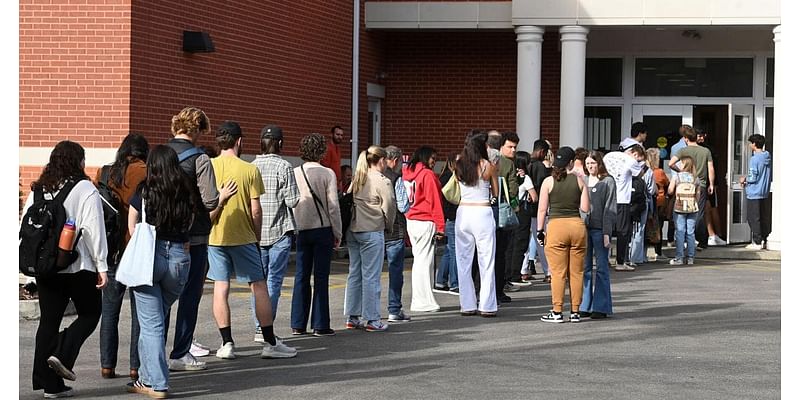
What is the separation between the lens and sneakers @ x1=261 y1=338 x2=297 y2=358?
434 inches

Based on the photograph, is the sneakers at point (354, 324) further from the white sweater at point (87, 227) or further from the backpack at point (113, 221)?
the white sweater at point (87, 227)

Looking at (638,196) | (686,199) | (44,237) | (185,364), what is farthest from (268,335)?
(686,199)

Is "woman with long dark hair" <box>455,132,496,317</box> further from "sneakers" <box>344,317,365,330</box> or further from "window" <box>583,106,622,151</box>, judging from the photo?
"window" <box>583,106,622,151</box>

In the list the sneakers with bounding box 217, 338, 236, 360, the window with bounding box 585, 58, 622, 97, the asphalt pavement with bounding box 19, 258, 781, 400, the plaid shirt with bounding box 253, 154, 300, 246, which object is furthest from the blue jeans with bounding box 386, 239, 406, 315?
the window with bounding box 585, 58, 622, 97

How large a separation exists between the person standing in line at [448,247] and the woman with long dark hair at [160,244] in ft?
19.3

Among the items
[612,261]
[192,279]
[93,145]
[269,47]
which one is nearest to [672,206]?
[612,261]

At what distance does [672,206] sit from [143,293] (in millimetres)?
14455

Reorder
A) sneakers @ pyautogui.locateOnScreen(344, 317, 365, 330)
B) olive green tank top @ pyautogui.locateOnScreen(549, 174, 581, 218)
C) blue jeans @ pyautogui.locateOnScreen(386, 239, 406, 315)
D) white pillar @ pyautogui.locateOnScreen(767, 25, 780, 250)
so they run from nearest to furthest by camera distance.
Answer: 1. sneakers @ pyautogui.locateOnScreen(344, 317, 365, 330)
2. olive green tank top @ pyautogui.locateOnScreen(549, 174, 581, 218)
3. blue jeans @ pyautogui.locateOnScreen(386, 239, 406, 315)
4. white pillar @ pyautogui.locateOnScreen(767, 25, 780, 250)

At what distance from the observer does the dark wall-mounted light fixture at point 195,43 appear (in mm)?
17656

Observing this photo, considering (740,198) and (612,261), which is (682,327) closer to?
(612,261)

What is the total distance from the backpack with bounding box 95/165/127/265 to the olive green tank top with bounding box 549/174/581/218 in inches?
194

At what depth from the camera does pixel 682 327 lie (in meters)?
13.4

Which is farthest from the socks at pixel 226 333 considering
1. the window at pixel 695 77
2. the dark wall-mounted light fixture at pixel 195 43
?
the window at pixel 695 77

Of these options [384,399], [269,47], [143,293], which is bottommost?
[384,399]
